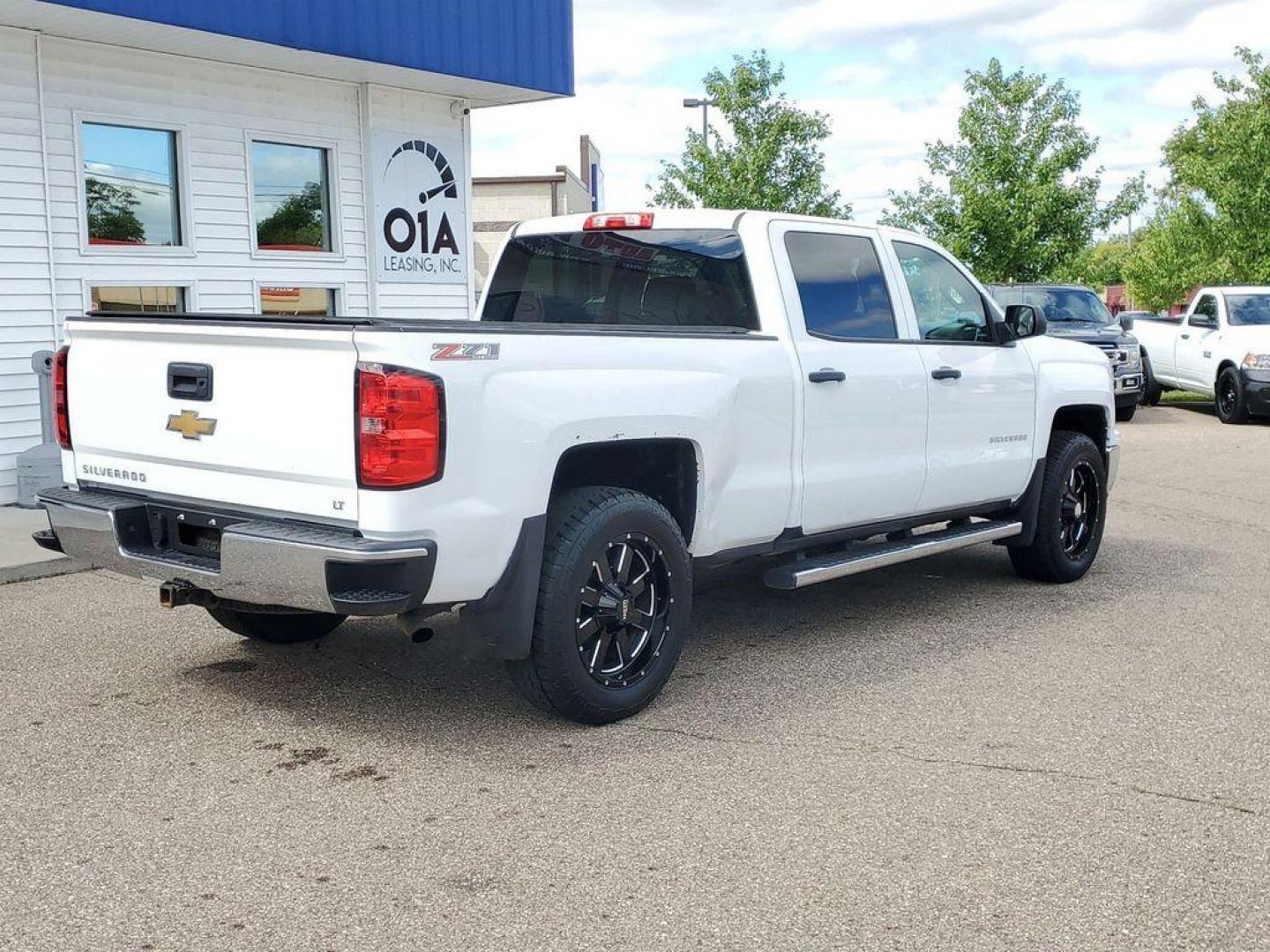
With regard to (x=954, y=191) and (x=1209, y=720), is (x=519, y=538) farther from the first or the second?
(x=954, y=191)

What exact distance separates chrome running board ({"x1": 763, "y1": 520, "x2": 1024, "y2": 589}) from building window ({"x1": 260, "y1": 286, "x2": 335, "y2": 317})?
755 centimetres

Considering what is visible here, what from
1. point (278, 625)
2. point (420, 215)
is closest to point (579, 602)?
point (278, 625)

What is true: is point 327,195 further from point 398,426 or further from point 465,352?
point 398,426

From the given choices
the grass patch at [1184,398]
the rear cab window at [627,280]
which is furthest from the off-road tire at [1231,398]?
the rear cab window at [627,280]

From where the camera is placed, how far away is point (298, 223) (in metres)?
13.3

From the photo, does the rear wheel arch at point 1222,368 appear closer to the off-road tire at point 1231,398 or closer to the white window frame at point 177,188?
the off-road tire at point 1231,398

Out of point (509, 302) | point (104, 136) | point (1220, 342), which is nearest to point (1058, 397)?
point (509, 302)

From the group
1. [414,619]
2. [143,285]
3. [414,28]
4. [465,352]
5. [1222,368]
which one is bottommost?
[414,619]

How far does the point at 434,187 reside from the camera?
47.2 ft

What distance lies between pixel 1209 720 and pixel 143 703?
13.8 feet

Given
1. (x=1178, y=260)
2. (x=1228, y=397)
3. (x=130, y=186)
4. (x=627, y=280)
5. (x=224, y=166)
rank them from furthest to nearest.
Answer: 1. (x=1178, y=260)
2. (x=1228, y=397)
3. (x=224, y=166)
4. (x=130, y=186)
5. (x=627, y=280)

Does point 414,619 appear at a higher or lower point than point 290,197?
lower

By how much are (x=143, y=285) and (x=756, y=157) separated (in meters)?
18.8

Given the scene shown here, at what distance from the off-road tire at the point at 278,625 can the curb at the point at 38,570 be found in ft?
7.41
